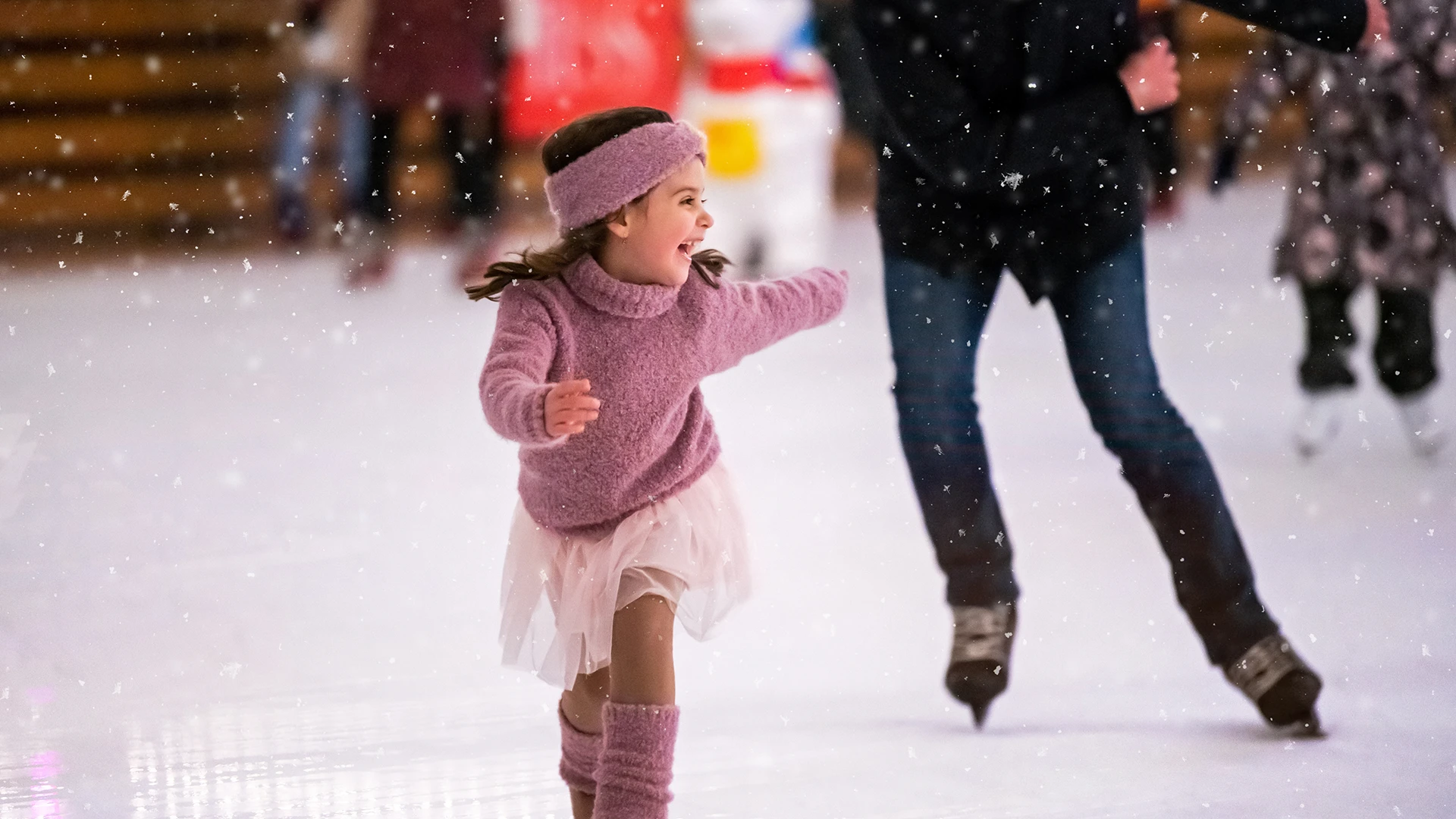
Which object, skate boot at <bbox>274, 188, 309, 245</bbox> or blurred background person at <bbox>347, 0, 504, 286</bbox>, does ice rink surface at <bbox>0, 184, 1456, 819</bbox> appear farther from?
skate boot at <bbox>274, 188, 309, 245</bbox>

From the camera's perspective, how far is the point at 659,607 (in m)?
1.08

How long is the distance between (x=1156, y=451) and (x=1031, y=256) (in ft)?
0.69

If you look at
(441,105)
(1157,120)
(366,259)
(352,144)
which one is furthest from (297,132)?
(1157,120)

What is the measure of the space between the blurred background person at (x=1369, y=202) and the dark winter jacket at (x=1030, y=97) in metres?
0.61

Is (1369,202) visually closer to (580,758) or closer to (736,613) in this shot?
(736,613)

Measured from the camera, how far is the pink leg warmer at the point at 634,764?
1057 millimetres

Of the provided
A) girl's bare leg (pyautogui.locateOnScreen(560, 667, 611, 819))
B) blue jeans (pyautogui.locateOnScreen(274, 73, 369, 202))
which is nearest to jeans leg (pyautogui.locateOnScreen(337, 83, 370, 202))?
blue jeans (pyautogui.locateOnScreen(274, 73, 369, 202))

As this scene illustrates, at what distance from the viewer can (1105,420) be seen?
1.43m

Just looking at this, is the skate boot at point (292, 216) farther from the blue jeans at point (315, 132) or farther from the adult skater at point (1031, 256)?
the adult skater at point (1031, 256)

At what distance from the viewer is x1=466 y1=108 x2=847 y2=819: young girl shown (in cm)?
106

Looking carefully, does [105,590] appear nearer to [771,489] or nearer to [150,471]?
[150,471]

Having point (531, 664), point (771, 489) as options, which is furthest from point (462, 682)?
point (771, 489)

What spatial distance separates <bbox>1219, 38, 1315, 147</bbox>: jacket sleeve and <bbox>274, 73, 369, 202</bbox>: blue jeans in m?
2.14

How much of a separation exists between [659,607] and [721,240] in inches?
74.3
